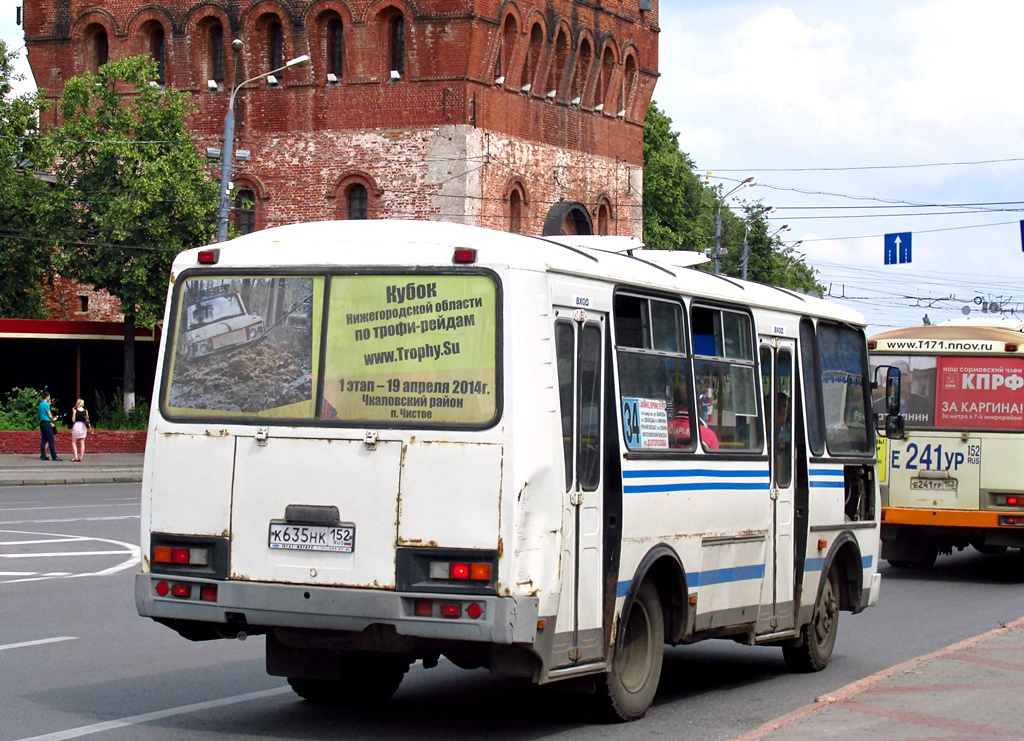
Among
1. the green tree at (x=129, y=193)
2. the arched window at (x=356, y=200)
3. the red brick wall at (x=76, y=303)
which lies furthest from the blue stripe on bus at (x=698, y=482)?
the red brick wall at (x=76, y=303)

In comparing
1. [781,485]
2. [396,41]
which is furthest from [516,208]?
[781,485]

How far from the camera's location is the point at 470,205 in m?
49.2

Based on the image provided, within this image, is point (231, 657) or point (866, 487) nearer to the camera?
point (231, 657)

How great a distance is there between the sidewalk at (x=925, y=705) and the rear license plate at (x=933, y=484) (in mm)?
7965

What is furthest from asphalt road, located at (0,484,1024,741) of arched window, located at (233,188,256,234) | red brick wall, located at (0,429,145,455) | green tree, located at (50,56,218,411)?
arched window, located at (233,188,256,234)

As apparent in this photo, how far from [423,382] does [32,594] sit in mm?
7176

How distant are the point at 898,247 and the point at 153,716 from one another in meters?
42.1

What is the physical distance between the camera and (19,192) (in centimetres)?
4662

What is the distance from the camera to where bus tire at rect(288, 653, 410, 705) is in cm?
950

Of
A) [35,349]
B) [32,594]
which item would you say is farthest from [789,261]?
[32,594]

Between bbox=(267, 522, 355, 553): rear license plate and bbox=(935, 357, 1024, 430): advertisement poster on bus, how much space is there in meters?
12.8

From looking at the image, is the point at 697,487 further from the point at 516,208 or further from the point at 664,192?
the point at 664,192

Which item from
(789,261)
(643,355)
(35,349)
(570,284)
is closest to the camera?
(570,284)

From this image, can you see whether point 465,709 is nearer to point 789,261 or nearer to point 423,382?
point 423,382
